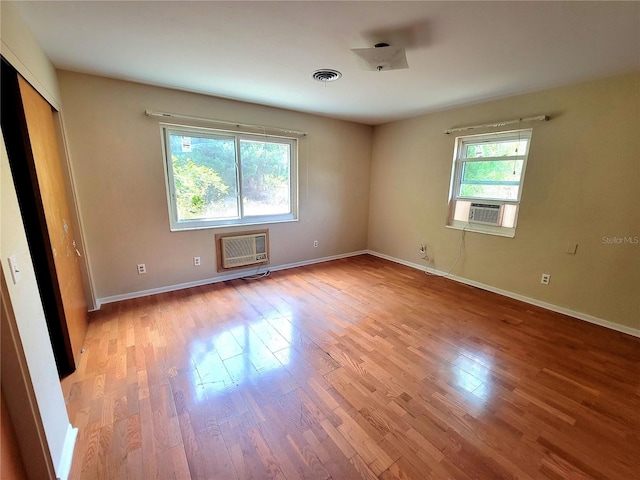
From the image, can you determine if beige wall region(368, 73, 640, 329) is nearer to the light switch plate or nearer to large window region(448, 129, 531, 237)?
large window region(448, 129, 531, 237)

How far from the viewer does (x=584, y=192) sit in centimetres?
263

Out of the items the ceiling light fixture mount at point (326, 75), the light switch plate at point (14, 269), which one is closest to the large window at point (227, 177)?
the ceiling light fixture mount at point (326, 75)

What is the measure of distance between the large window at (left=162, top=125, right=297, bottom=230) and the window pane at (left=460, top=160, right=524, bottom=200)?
243cm

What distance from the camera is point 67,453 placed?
4.18 feet

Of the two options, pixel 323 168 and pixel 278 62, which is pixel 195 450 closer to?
pixel 278 62

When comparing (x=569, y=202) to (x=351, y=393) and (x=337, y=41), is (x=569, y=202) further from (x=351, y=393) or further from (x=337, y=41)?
(x=351, y=393)

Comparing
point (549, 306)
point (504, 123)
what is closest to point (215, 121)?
point (504, 123)

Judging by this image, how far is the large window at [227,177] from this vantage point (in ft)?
10.4

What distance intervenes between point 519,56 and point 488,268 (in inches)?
Answer: 92.6

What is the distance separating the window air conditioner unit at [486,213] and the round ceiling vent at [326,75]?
241 centimetres

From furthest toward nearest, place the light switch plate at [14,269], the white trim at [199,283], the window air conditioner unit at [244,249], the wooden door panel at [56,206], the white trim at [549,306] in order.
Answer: the window air conditioner unit at [244,249], the white trim at [199,283], the white trim at [549,306], the wooden door panel at [56,206], the light switch plate at [14,269]

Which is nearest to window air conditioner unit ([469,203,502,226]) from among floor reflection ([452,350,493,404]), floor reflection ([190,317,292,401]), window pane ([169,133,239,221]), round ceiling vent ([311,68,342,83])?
floor reflection ([452,350,493,404])

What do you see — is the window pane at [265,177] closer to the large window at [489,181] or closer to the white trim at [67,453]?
the large window at [489,181]

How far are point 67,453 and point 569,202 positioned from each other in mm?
4279
